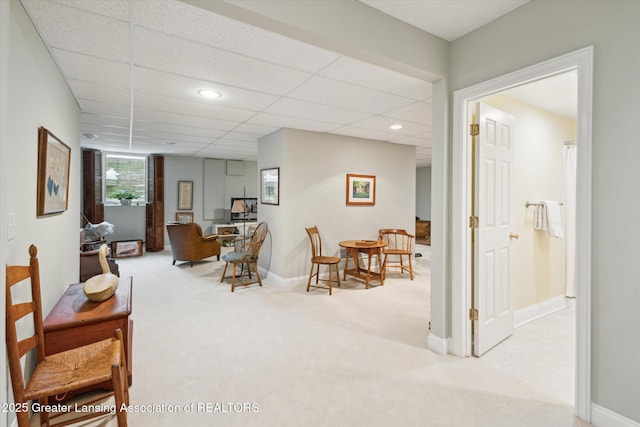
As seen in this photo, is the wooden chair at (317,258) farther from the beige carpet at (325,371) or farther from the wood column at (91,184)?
the wood column at (91,184)

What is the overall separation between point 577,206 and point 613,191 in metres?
0.17

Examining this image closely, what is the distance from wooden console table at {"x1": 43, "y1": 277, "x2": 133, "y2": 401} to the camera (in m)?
1.81

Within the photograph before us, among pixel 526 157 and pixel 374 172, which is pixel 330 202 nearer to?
pixel 374 172

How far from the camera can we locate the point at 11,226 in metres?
1.54

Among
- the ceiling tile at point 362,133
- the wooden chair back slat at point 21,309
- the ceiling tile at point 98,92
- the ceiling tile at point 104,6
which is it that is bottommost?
the wooden chair back slat at point 21,309

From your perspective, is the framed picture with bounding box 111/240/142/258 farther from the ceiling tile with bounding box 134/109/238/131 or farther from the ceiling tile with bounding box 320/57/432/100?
the ceiling tile with bounding box 320/57/432/100

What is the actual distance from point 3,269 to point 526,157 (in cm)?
422

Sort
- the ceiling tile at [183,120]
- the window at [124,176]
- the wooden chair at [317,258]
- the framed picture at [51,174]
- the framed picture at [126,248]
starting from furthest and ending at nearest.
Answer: the window at [124,176] < the framed picture at [126,248] < the wooden chair at [317,258] < the ceiling tile at [183,120] < the framed picture at [51,174]

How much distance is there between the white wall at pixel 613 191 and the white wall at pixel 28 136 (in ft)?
9.52

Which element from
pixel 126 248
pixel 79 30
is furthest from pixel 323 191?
pixel 126 248

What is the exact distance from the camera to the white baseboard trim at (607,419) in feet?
5.30

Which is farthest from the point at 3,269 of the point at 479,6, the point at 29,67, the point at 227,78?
the point at 479,6

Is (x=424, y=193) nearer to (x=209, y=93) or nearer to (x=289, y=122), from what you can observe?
(x=289, y=122)

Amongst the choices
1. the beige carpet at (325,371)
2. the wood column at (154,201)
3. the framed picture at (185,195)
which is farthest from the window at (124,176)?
the beige carpet at (325,371)
